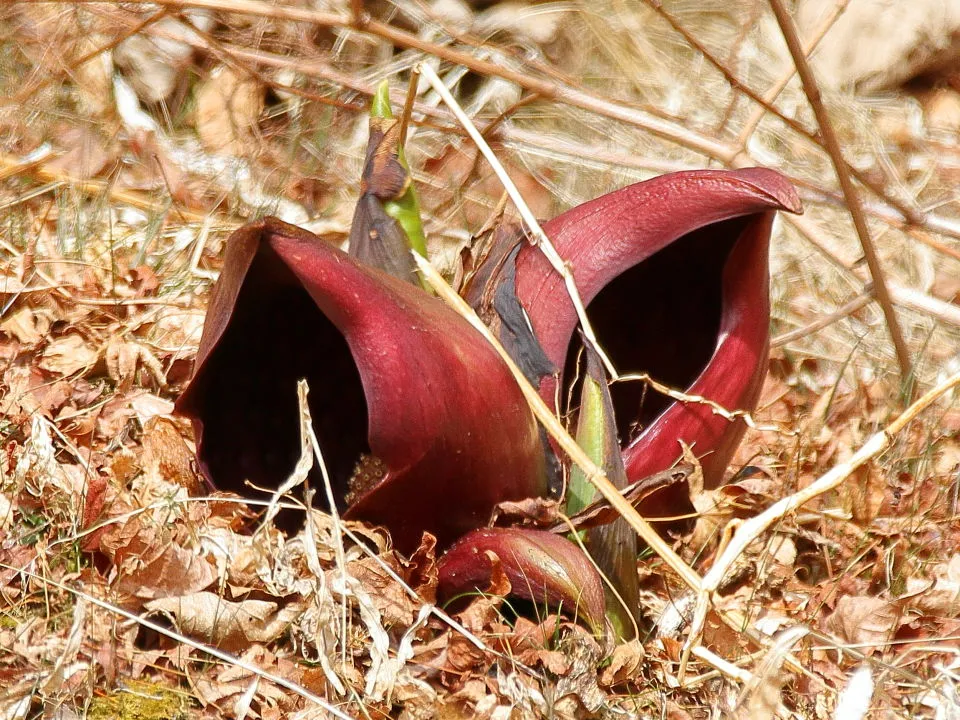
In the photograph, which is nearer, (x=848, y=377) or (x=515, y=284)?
(x=515, y=284)

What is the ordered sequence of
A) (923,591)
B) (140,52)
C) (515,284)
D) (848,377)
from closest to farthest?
(515,284), (923,591), (848,377), (140,52)

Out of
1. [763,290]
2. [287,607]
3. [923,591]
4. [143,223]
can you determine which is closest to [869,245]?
[763,290]

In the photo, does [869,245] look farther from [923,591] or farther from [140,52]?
[140,52]

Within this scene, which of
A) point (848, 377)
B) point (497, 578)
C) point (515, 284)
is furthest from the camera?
point (848, 377)

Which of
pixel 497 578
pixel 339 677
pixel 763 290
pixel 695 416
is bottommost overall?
pixel 339 677

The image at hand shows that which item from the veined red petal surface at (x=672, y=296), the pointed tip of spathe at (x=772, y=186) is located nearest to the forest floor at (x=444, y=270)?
the veined red petal surface at (x=672, y=296)

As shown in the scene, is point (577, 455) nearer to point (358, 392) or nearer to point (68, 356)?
point (358, 392)

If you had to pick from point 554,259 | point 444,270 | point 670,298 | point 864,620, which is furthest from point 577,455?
point 444,270
